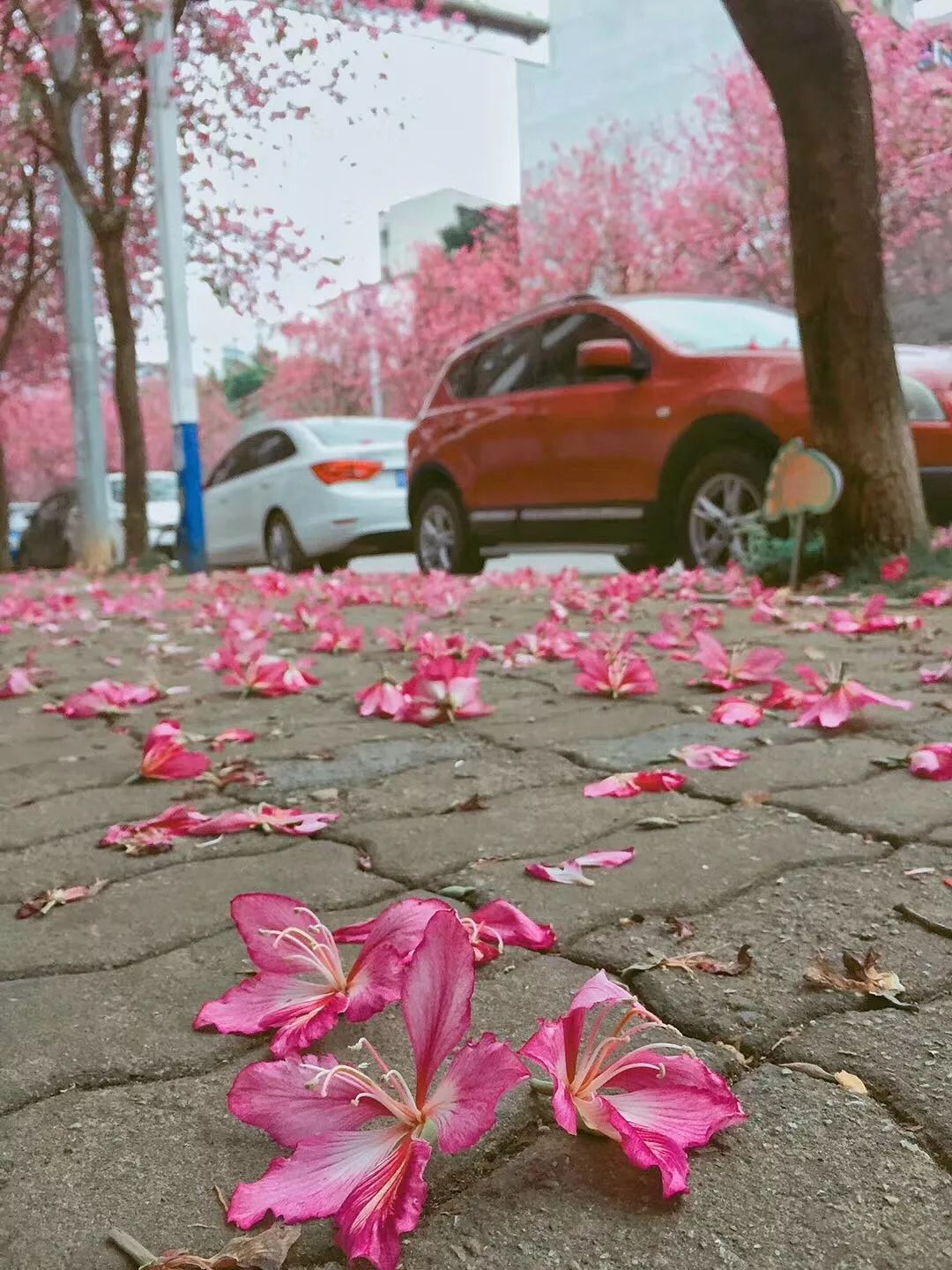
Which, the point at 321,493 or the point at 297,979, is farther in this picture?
the point at 321,493

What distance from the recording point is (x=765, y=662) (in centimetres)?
254

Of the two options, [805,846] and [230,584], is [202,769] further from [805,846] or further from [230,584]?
[230,584]

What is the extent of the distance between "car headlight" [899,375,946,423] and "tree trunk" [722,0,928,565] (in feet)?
2.20

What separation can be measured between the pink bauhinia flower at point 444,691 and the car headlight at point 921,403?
3.68 m

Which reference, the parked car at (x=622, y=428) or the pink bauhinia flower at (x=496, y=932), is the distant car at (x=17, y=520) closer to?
the parked car at (x=622, y=428)

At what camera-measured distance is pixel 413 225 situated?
23062mm

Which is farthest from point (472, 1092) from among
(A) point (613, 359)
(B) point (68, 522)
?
(B) point (68, 522)

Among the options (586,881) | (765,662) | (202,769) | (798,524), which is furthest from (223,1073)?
(798,524)

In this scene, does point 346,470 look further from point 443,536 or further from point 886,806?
point 886,806

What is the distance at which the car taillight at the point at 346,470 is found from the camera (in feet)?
30.0

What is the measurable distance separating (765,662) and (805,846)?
106 cm

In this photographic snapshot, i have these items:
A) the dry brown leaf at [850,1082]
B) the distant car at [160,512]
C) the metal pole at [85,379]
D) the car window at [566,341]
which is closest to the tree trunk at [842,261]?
the car window at [566,341]

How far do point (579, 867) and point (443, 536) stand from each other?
6.54 meters

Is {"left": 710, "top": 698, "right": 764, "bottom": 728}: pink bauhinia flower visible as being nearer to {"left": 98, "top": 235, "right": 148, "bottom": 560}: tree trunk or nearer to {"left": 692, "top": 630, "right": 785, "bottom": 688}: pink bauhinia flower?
{"left": 692, "top": 630, "right": 785, "bottom": 688}: pink bauhinia flower
